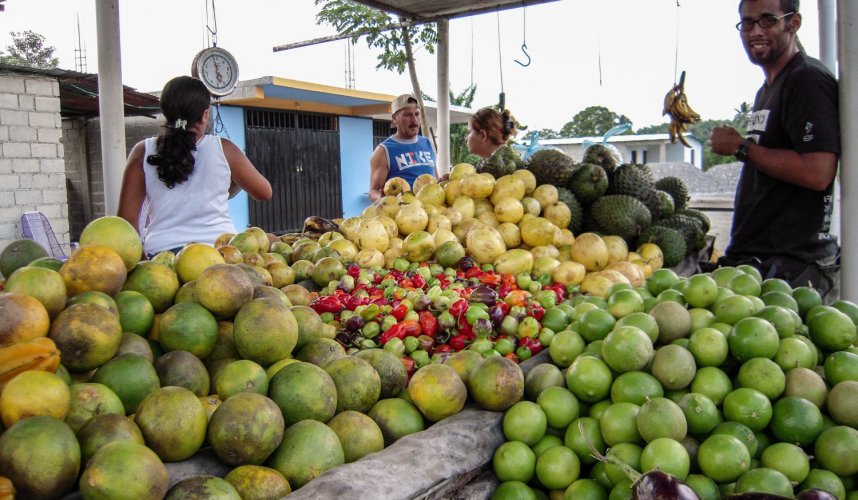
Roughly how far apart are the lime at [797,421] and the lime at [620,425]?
1.31ft

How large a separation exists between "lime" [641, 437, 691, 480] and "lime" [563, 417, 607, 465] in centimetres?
23

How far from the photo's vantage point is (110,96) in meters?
4.60

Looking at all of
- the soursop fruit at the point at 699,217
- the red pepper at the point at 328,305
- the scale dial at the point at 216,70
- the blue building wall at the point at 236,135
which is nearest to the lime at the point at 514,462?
the red pepper at the point at 328,305

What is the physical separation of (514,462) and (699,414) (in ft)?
1.82

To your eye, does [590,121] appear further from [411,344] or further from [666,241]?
[411,344]

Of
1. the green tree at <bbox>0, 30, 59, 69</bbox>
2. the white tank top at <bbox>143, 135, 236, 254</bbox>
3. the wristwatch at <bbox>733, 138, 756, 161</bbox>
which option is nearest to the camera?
the wristwatch at <bbox>733, 138, 756, 161</bbox>

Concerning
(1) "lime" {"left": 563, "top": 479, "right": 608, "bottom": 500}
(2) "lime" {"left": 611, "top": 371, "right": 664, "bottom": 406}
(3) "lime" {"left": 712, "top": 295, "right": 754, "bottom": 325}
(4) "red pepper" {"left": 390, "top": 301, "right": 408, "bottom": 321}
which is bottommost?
(1) "lime" {"left": 563, "top": 479, "right": 608, "bottom": 500}

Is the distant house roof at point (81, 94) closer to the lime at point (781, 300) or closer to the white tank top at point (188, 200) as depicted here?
the white tank top at point (188, 200)

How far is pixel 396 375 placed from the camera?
193cm

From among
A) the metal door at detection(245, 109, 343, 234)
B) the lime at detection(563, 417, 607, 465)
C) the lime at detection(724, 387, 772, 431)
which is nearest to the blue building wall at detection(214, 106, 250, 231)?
the metal door at detection(245, 109, 343, 234)

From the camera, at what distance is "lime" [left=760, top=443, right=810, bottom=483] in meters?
1.59

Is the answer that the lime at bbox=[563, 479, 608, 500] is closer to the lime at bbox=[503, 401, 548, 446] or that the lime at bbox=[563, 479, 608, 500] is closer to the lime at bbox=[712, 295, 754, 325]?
the lime at bbox=[503, 401, 548, 446]

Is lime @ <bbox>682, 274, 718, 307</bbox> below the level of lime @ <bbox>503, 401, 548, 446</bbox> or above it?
above

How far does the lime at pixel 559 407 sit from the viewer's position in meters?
1.88
